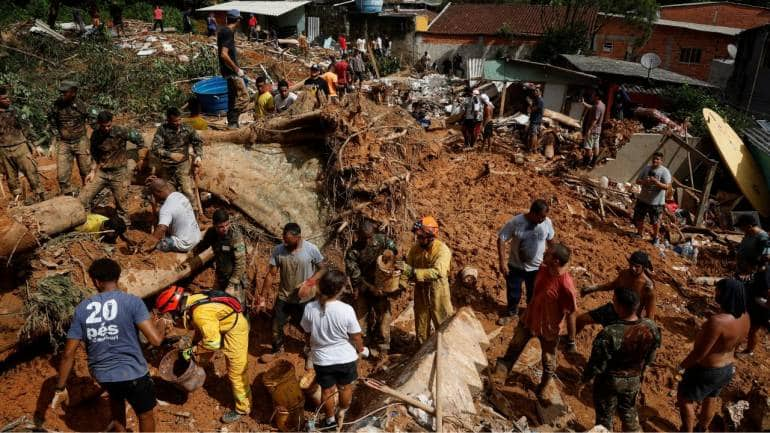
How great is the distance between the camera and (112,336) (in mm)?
3367

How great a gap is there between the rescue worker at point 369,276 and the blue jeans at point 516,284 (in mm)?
1531

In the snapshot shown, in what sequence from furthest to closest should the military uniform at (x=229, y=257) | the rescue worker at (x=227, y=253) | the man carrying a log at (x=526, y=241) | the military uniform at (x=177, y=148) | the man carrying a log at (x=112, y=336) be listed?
the military uniform at (x=177, y=148) < the man carrying a log at (x=526, y=241) < the military uniform at (x=229, y=257) < the rescue worker at (x=227, y=253) < the man carrying a log at (x=112, y=336)

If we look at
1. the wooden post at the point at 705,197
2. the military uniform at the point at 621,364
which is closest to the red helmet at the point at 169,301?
the military uniform at the point at 621,364

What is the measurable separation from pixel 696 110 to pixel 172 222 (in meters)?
13.4

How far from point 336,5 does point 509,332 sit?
86.4 feet

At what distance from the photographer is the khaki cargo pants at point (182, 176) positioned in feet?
20.1

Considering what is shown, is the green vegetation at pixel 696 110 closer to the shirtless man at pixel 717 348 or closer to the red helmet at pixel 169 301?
the shirtless man at pixel 717 348

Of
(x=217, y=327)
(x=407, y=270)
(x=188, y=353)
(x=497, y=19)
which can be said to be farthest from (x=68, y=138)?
(x=497, y=19)

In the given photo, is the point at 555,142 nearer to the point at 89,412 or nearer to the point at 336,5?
the point at 89,412

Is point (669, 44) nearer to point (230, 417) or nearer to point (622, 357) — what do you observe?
point (622, 357)

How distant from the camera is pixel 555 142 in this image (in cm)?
1162

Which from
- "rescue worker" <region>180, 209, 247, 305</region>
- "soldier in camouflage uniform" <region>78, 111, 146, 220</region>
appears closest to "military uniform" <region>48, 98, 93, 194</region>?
"soldier in camouflage uniform" <region>78, 111, 146, 220</region>

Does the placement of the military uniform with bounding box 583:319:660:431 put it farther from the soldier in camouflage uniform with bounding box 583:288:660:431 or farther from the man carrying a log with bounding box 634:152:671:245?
the man carrying a log with bounding box 634:152:671:245

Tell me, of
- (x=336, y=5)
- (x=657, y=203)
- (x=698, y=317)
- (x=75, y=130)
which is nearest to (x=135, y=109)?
(x=75, y=130)
